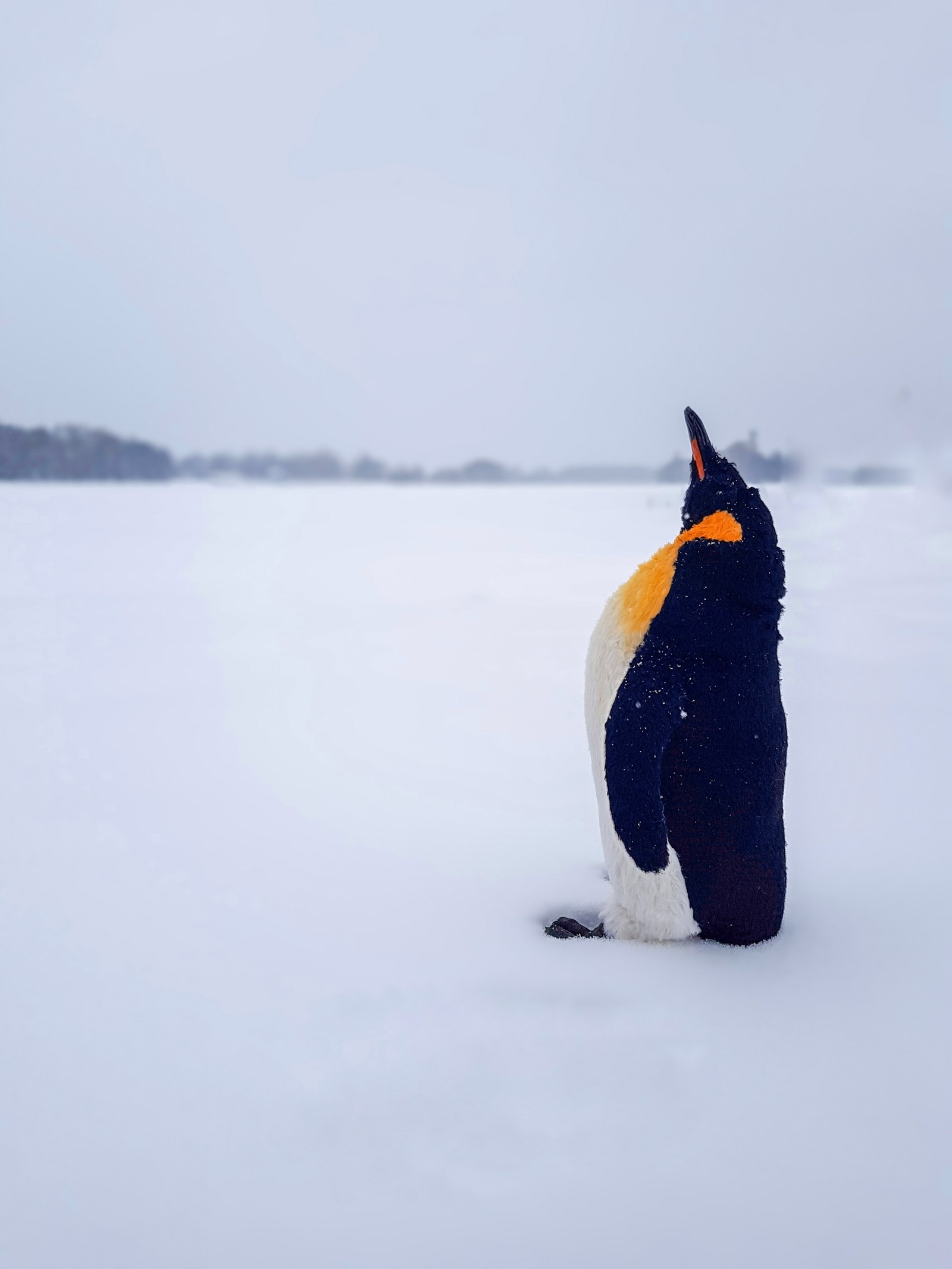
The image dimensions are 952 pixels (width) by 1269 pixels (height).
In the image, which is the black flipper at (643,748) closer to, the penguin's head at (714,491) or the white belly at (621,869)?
the white belly at (621,869)

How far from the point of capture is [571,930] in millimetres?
1493

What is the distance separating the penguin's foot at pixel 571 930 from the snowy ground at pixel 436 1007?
0.17 ft

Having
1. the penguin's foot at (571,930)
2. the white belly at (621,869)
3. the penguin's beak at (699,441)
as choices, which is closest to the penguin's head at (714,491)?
the penguin's beak at (699,441)

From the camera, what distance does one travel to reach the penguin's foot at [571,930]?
4.85 feet

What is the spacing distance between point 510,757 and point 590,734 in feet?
3.88

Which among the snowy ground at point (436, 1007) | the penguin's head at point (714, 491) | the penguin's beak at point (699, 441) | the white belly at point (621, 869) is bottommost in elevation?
the snowy ground at point (436, 1007)

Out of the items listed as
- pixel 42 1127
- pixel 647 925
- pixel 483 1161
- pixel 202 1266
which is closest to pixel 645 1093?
pixel 483 1161

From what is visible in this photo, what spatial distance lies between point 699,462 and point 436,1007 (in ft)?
3.30

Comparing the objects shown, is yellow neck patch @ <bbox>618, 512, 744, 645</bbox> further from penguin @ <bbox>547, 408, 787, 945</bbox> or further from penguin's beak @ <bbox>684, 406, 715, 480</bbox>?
penguin's beak @ <bbox>684, 406, 715, 480</bbox>

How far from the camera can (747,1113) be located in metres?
1.03

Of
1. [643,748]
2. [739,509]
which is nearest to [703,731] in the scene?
[643,748]

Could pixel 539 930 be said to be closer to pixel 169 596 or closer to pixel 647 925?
pixel 647 925

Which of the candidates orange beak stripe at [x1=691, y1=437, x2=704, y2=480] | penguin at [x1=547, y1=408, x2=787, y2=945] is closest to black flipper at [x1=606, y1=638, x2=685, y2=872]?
penguin at [x1=547, y1=408, x2=787, y2=945]

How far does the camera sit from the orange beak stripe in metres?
1.47
